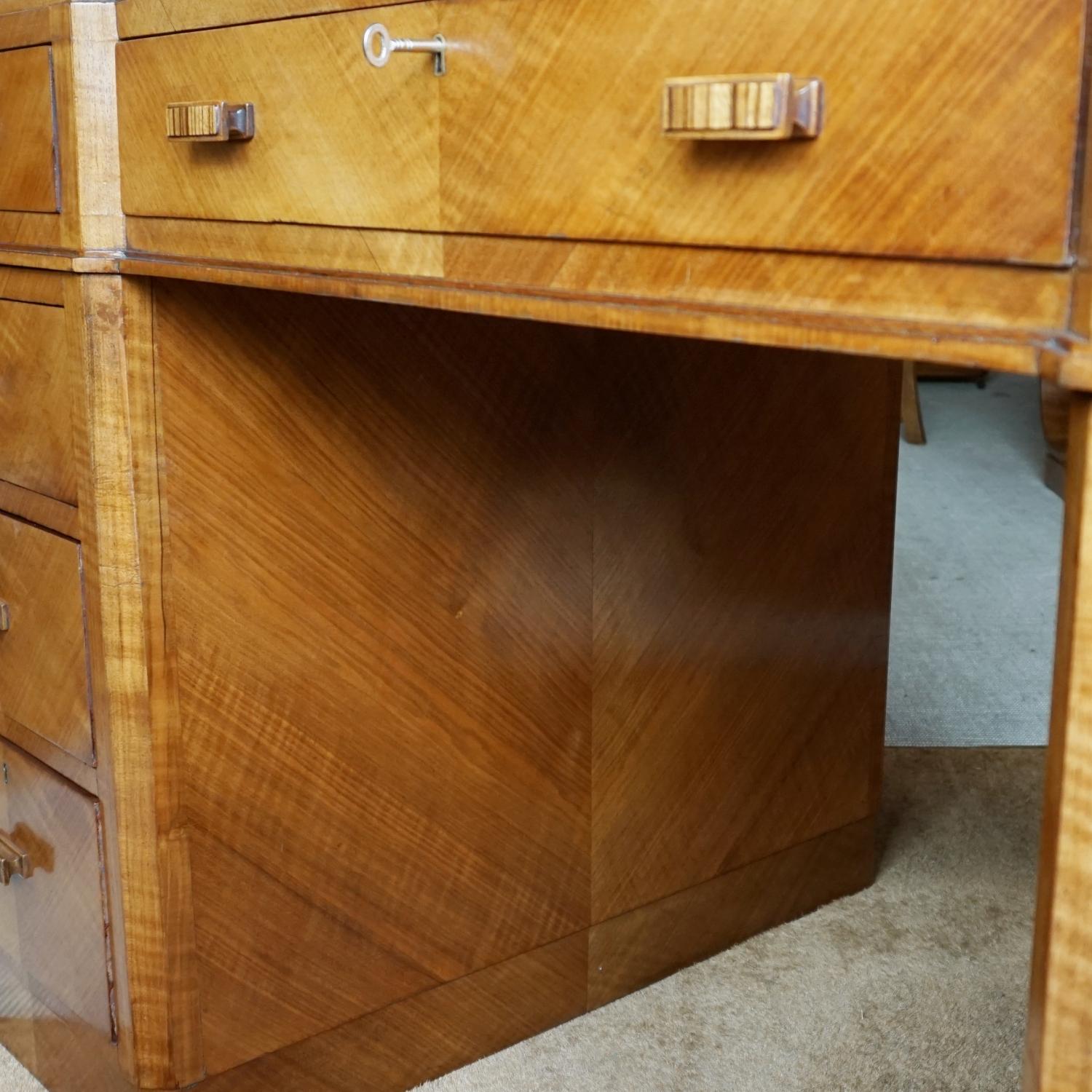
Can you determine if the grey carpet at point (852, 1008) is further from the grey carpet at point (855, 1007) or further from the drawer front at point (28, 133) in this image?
the drawer front at point (28, 133)

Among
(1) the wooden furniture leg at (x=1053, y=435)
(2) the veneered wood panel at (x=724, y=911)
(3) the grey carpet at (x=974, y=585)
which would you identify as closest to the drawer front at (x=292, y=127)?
(2) the veneered wood panel at (x=724, y=911)

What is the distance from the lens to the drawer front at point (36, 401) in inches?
44.5

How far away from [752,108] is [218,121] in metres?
0.43

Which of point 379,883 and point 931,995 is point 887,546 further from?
point 379,883

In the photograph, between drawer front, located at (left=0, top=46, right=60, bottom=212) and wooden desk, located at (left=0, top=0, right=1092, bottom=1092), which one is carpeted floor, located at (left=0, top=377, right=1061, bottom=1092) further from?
drawer front, located at (left=0, top=46, right=60, bottom=212)

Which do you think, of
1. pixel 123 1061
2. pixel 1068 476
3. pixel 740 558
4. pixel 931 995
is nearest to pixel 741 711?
pixel 740 558

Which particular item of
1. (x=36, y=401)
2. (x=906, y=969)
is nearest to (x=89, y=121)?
(x=36, y=401)

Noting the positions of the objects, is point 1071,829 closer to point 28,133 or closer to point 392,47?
point 392,47

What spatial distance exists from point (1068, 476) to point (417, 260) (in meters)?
0.39

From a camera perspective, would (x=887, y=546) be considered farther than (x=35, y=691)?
Yes

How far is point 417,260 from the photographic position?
80 cm

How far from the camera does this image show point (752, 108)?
0.58 meters

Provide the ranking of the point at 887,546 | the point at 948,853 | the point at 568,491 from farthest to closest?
the point at 948,853
the point at 887,546
the point at 568,491

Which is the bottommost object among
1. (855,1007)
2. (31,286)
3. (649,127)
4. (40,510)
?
(855,1007)
